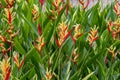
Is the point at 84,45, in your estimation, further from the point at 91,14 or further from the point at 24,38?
the point at 91,14

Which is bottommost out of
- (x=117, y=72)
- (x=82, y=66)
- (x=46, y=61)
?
(x=117, y=72)

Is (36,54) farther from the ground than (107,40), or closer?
farther from the ground

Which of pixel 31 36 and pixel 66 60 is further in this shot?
pixel 31 36

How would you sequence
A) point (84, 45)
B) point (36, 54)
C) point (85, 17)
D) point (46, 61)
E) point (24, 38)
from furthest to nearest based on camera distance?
point (85, 17)
point (24, 38)
point (84, 45)
point (46, 61)
point (36, 54)

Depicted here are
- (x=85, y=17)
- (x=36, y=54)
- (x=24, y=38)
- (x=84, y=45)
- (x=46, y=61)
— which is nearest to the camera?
(x=36, y=54)

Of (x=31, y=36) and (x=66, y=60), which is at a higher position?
(x=31, y=36)

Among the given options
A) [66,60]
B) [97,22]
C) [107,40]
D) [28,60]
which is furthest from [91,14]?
[28,60]

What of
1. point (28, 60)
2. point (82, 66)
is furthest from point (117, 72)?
point (28, 60)

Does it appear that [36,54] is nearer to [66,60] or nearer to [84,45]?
[66,60]

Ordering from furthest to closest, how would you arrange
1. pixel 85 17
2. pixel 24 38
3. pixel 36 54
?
pixel 85 17 → pixel 24 38 → pixel 36 54
